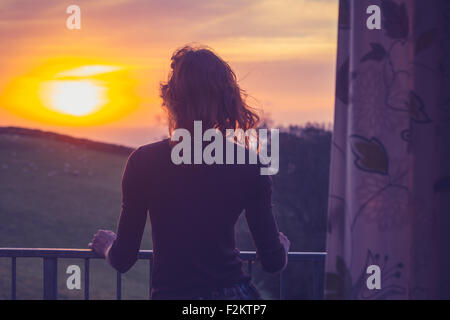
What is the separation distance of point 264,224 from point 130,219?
48 centimetres

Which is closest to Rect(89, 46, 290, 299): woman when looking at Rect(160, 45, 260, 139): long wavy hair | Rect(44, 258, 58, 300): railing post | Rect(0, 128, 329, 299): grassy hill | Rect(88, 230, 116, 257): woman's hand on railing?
Rect(160, 45, 260, 139): long wavy hair

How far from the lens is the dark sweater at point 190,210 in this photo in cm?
176

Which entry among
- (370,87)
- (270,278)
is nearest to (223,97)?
(370,87)

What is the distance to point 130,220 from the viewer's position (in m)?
1.84

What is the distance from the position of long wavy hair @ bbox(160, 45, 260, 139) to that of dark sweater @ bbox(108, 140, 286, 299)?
15 cm

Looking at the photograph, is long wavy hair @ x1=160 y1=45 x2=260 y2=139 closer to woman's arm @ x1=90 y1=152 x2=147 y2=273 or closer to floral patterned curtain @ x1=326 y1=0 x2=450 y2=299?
woman's arm @ x1=90 y1=152 x2=147 y2=273

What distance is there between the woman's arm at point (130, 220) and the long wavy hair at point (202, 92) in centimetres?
24

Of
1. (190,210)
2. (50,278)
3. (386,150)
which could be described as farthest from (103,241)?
(386,150)

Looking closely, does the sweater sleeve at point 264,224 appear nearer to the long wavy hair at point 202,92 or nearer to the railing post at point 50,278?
the long wavy hair at point 202,92

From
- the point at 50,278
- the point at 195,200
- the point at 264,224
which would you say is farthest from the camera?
the point at 50,278

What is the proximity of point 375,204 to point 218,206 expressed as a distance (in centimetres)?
57

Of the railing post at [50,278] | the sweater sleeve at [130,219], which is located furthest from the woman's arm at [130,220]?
the railing post at [50,278]

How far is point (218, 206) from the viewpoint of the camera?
1769 millimetres

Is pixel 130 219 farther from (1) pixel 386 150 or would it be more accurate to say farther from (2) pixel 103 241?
(1) pixel 386 150
